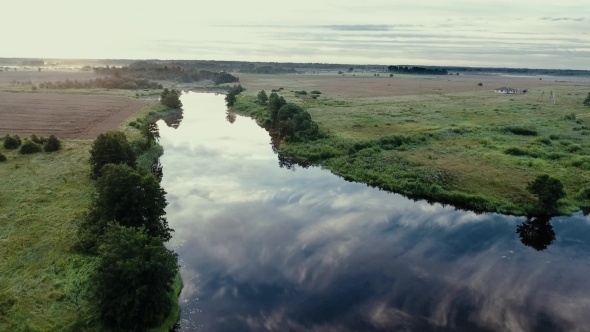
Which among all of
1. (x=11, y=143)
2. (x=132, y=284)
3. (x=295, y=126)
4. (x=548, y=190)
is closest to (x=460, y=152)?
(x=548, y=190)

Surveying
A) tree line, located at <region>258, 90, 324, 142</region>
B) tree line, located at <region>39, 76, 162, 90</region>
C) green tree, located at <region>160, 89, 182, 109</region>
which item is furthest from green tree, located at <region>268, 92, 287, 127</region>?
tree line, located at <region>39, 76, 162, 90</region>

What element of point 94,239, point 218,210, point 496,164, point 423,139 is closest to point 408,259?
point 218,210

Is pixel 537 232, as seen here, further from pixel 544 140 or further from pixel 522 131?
pixel 522 131

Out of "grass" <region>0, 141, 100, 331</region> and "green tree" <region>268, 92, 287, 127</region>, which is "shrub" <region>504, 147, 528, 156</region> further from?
"grass" <region>0, 141, 100, 331</region>

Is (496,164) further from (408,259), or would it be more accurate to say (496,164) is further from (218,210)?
(218,210)

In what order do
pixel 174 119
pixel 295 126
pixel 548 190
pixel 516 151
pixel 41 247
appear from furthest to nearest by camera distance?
pixel 174 119, pixel 295 126, pixel 516 151, pixel 548 190, pixel 41 247

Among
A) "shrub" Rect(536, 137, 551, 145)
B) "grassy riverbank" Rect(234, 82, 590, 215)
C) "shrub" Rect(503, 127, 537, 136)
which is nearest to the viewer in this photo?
"grassy riverbank" Rect(234, 82, 590, 215)
